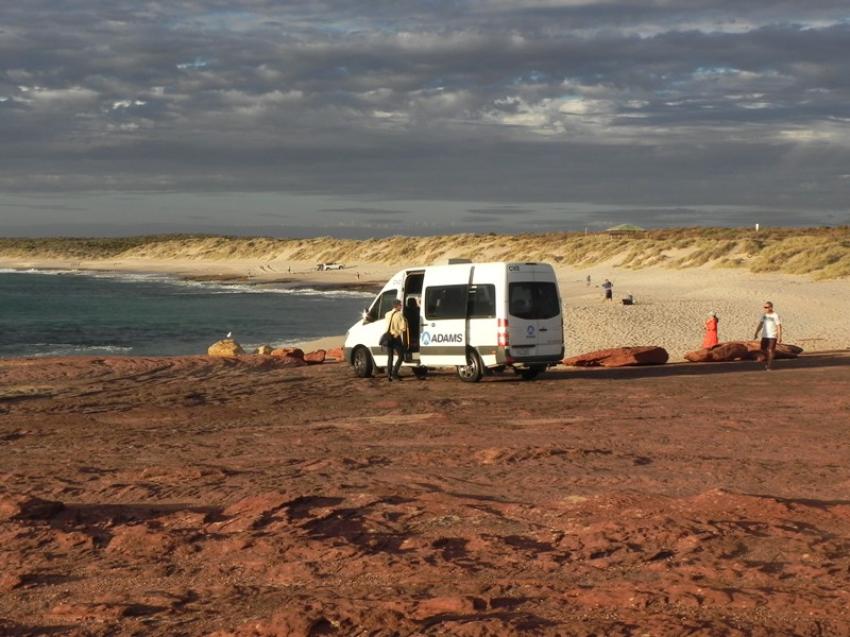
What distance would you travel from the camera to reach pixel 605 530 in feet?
26.6

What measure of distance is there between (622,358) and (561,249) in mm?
67795

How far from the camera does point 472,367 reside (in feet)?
67.6

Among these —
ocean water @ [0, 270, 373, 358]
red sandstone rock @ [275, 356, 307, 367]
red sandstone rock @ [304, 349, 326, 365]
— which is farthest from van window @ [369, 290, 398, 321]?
ocean water @ [0, 270, 373, 358]

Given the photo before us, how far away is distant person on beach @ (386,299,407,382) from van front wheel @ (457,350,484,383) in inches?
45.6

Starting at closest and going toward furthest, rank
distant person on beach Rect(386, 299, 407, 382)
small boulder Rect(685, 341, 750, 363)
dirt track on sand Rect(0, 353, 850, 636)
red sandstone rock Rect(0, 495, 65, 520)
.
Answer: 1. dirt track on sand Rect(0, 353, 850, 636)
2. red sandstone rock Rect(0, 495, 65, 520)
3. distant person on beach Rect(386, 299, 407, 382)
4. small boulder Rect(685, 341, 750, 363)

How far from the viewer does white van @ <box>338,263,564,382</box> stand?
20.1 m

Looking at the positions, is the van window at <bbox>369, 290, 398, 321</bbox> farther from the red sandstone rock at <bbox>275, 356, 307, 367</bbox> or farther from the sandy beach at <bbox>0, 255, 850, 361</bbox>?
the sandy beach at <bbox>0, 255, 850, 361</bbox>

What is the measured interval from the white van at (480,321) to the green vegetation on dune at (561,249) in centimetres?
3732

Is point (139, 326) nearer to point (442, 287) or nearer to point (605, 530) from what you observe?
point (442, 287)

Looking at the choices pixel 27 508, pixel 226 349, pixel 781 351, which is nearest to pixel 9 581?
pixel 27 508

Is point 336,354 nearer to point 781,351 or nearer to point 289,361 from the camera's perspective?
point 289,361

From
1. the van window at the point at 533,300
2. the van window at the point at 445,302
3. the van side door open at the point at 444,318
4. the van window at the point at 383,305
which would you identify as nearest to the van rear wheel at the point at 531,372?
the van window at the point at 533,300

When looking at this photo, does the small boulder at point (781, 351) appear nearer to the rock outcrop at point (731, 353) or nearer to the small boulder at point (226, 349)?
the rock outcrop at point (731, 353)

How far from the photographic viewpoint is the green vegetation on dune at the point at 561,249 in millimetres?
61750
